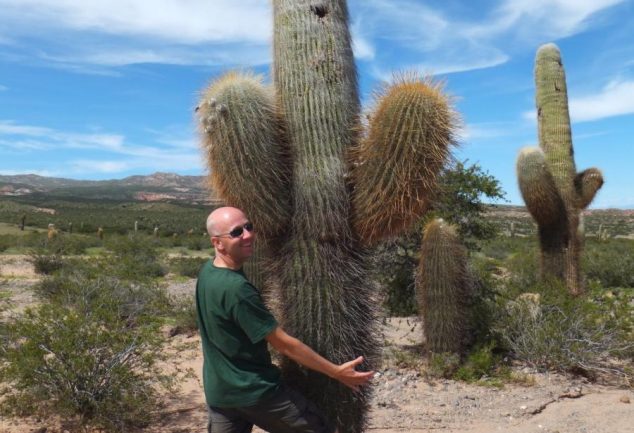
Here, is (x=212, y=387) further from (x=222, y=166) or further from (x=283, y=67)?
(x=283, y=67)

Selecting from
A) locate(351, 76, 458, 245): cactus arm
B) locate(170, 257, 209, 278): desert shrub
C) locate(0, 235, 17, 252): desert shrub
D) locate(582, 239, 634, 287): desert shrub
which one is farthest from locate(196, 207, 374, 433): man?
locate(0, 235, 17, 252): desert shrub

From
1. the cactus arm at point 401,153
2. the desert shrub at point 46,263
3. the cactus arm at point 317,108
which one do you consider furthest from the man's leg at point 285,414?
the desert shrub at point 46,263

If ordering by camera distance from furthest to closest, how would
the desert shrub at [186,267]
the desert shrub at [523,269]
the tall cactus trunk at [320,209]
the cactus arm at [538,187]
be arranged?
1. the desert shrub at [186,267]
2. the desert shrub at [523,269]
3. the cactus arm at [538,187]
4. the tall cactus trunk at [320,209]

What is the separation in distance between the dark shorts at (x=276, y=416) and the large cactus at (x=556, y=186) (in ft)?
26.7

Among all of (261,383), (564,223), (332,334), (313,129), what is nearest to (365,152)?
(313,129)

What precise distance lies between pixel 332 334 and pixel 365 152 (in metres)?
1.18

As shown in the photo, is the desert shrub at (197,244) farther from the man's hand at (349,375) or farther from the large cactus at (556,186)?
the man's hand at (349,375)

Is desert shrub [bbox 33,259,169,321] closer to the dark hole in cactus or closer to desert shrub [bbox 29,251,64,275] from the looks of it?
the dark hole in cactus

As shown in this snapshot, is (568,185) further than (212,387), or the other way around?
(568,185)

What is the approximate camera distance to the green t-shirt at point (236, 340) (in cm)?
293

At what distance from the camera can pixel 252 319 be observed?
2.92 meters

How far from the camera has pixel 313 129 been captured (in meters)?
3.69

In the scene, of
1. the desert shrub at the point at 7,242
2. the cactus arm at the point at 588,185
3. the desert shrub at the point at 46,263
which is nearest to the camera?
the cactus arm at the point at 588,185

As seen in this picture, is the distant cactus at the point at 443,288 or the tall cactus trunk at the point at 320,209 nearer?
the tall cactus trunk at the point at 320,209
